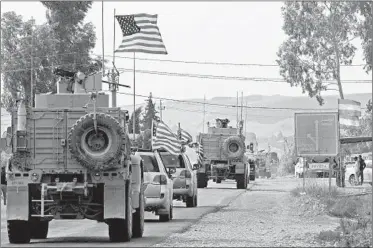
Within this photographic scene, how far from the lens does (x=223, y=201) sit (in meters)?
36.2

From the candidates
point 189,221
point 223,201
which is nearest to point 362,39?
point 223,201

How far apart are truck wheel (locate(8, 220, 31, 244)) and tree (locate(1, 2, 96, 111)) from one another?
45843 millimetres

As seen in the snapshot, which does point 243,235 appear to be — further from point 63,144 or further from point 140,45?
point 140,45

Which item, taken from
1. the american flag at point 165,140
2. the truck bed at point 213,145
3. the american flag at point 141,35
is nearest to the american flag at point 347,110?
the american flag at point 165,140

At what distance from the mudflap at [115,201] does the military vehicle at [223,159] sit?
32.3m

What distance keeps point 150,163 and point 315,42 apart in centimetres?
4812

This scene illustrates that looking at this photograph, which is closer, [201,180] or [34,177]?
[34,177]

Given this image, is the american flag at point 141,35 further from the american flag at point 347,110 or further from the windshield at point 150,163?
the american flag at point 347,110

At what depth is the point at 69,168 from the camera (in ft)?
60.0

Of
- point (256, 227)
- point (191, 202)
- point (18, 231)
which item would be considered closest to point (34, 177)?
point (18, 231)

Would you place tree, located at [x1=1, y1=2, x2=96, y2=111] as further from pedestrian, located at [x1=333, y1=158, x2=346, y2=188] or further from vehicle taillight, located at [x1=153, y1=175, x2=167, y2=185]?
vehicle taillight, located at [x1=153, y1=175, x2=167, y2=185]

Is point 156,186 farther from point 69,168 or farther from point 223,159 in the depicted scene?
point 223,159

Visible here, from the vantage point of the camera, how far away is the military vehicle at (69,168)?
18.0 m

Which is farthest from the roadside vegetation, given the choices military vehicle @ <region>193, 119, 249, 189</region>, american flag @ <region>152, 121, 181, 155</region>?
military vehicle @ <region>193, 119, 249, 189</region>
